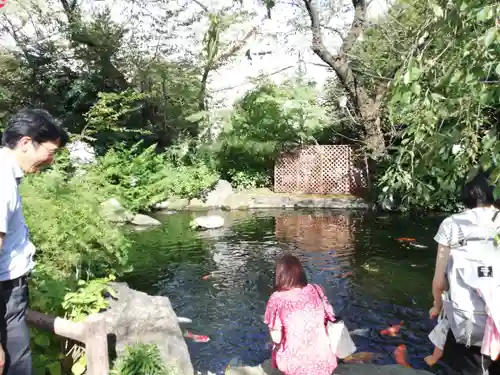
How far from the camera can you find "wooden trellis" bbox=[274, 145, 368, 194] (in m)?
15.7

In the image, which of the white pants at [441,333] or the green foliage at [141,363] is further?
the green foliage at [141,363]

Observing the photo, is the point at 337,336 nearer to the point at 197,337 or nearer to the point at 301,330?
the point at 301,330

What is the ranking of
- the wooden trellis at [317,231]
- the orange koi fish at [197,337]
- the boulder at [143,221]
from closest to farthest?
1. the orange koi fish at [197,337]
2. the wooden trellis at [317,231]
3. the boulder at [143,221]

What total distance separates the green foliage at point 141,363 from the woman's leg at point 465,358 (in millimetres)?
2013

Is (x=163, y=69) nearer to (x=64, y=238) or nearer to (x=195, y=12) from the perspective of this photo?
(x=195, y=12)

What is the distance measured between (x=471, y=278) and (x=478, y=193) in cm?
48

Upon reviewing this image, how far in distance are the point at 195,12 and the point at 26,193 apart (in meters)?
17.5

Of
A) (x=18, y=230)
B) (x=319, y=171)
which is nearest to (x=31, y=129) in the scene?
(x=18, y=230)

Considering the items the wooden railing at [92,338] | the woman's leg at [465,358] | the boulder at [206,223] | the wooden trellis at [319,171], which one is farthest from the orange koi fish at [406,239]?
the wooden railing at [92,338]

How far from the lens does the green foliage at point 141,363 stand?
335 centimetres

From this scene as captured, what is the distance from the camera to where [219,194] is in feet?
48.9

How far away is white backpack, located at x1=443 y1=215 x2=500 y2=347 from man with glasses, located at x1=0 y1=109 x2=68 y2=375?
2.21 m

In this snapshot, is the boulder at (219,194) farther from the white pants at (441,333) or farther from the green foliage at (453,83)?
the green foliage at (453,83)

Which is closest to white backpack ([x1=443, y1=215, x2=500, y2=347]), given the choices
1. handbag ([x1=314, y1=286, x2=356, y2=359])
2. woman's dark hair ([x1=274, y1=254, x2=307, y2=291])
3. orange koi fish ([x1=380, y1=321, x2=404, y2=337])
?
handbag ([x1=314, y1=286, x2=356, y2=359])
